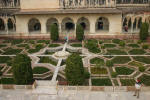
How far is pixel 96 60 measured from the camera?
20.4 meters

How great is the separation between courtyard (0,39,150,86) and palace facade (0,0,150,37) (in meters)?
2.41

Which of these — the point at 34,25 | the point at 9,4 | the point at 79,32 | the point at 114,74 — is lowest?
the point at 114,74

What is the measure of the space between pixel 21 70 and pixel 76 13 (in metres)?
15.0

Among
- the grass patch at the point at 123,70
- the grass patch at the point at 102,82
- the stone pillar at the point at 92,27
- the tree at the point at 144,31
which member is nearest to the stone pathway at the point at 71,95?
the grass patch at the point at 102,82

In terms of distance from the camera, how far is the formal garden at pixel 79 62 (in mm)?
15141

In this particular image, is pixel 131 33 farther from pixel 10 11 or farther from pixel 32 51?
pixel 10 11

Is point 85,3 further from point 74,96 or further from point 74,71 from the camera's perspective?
point 74,96

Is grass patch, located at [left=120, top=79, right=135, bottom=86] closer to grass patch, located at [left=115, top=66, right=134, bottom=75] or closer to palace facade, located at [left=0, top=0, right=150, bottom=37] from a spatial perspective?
grass patch, located at [left=115, top=66, right=134, bottom=75]

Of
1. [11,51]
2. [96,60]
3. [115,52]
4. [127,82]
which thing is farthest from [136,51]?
[11,51]

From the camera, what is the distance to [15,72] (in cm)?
1509

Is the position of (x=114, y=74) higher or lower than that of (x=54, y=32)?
lower

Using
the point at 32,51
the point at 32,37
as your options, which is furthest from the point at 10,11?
the point at 32,51

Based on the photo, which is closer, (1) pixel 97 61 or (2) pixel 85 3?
(1) pixel 97 61

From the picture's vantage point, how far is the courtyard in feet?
55.3
